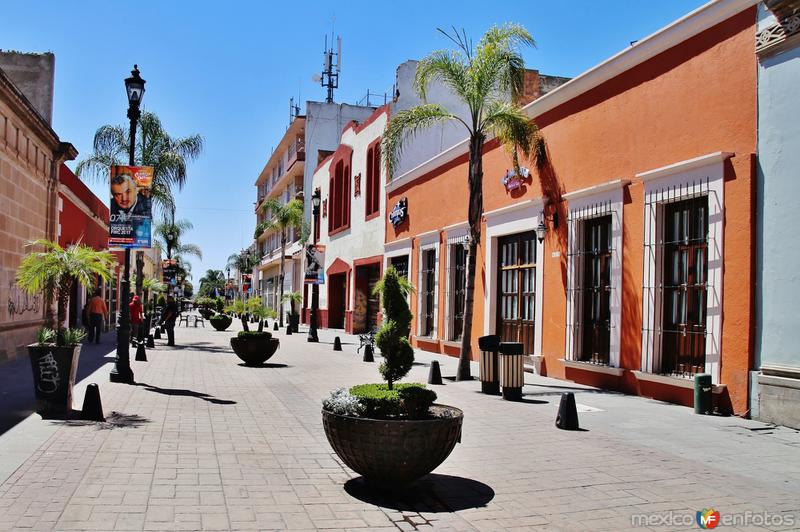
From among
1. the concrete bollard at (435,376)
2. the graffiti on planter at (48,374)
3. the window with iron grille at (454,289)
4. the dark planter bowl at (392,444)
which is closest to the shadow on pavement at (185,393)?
the graffiti on planter at (48,374)

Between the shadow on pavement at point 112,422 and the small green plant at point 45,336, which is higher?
the small green plant at point 45,336

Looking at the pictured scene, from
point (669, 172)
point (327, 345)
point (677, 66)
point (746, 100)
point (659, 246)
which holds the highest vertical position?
point (677, 66)

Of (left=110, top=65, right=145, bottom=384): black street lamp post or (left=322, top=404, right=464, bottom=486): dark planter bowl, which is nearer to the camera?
(left=322, top=404, right=464, bottom=486): dark planter bowl

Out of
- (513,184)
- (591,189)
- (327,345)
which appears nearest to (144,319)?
(327,345)

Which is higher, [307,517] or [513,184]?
[513,184]

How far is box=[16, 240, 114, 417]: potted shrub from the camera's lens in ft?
28.1

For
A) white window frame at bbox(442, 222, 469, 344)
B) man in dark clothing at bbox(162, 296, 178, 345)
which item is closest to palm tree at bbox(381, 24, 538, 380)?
white window frame at bbox(442, 222, 469, 344)

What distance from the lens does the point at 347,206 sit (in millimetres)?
33906

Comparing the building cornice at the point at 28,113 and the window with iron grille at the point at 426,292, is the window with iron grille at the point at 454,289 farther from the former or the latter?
the building cornice at the point at 28,113

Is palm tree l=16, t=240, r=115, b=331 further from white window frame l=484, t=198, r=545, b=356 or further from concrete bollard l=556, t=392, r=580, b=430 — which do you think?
white window frame l=484, t=198, r=545, b=356

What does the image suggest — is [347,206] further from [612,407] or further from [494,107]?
[612,407]

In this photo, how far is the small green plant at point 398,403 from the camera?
5656 millimetres

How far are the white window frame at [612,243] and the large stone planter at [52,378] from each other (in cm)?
855

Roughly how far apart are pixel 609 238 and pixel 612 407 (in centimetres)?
372
